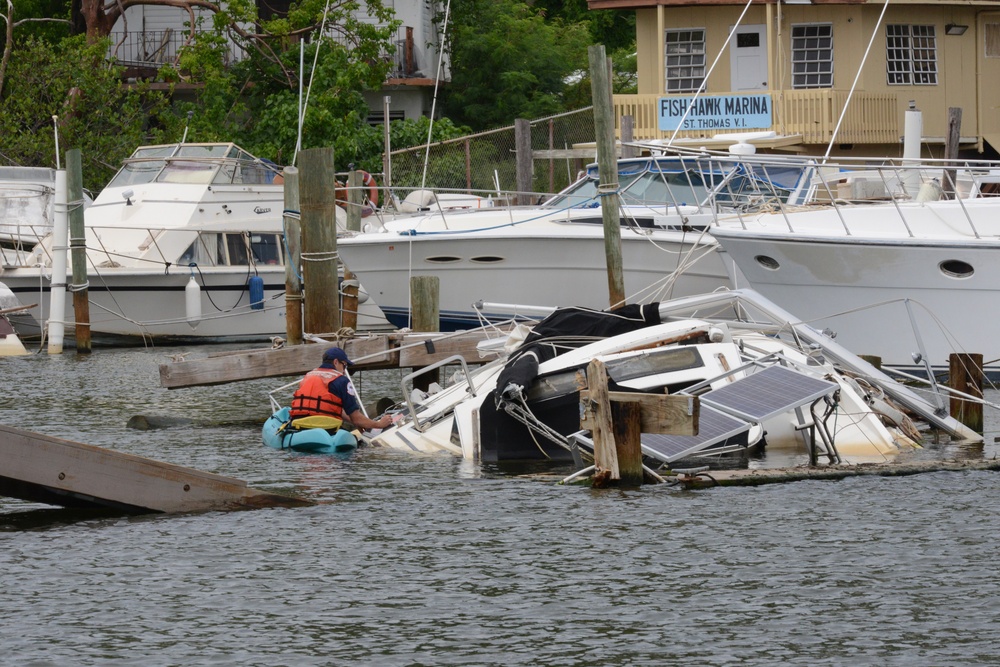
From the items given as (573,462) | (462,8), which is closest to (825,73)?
(462,8)

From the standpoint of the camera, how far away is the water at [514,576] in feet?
26.9

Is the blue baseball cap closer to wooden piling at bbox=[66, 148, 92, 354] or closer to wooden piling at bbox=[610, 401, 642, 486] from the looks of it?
wooden piling at bbox=[610, 401, 642, 486]

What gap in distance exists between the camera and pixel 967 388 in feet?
48.0

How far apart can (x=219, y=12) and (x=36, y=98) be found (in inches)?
176

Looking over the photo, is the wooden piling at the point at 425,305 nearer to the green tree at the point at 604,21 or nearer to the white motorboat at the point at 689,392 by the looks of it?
the white motorboat at the point at 689,392

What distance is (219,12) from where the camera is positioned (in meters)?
36.1

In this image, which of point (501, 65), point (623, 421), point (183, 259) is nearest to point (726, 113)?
point (183, 259)

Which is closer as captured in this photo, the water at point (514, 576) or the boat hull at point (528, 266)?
the water at point (514, 576)

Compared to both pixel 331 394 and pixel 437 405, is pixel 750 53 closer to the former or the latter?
pixel 437 405

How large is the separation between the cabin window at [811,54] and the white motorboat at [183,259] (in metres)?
10.2

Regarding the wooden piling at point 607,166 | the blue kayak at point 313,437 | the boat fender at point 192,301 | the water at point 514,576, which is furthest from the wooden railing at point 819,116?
the water at point 514,576

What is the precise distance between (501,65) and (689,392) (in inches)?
1112

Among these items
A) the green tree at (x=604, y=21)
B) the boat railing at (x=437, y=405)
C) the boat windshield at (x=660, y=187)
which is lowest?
the boat railing at (x=437, y=405)

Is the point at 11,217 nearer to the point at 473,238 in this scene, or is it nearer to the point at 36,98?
the point at 36,98
